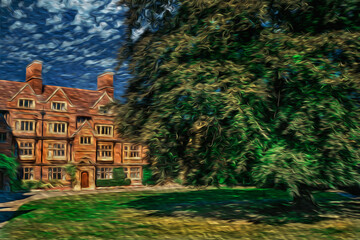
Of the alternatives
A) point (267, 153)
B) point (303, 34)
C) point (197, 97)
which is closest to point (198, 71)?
point (197, 97)

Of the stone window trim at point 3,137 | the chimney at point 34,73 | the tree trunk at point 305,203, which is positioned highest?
the chimney at point 34,73

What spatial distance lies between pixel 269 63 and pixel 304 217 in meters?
6.82

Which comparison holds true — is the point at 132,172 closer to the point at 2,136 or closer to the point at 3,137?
the point at 3,137

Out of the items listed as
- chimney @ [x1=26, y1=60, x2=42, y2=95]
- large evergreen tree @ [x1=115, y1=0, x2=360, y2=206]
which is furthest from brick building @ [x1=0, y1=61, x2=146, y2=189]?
large evergreen tree @ [x1=115, y1=0, x2=360, y2=206]

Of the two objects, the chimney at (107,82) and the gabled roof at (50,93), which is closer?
the gabled roof at (50,93)

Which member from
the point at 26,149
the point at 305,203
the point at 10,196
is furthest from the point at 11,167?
the point at 305,203

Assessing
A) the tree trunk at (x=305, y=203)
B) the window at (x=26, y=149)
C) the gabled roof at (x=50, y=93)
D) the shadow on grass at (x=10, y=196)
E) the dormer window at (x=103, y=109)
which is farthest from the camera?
the tree trunk at (x=305, y=203)

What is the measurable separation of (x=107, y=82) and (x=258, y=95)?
6353mm

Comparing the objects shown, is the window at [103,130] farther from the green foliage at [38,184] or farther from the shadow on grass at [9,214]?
the shadow on grass at [9,214]

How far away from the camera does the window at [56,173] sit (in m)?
12.8

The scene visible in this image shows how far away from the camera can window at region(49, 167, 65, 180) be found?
12.8 m

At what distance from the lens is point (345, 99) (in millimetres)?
13180

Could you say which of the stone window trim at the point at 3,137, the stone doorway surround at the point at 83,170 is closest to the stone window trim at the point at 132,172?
the stone doorway surround at the point at 83,170

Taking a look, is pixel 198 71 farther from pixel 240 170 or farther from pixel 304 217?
pixel 304 217
